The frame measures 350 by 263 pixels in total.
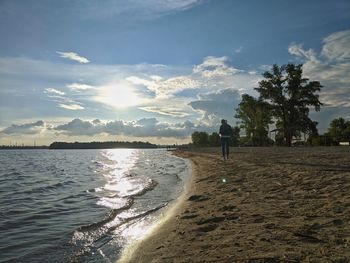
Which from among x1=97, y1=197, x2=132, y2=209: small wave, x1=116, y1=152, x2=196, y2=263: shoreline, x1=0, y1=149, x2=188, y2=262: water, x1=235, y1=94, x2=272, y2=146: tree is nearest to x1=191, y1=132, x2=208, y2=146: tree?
x1=235, y1=94, x2=272, y2=146: tree

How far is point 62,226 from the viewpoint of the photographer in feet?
27.3

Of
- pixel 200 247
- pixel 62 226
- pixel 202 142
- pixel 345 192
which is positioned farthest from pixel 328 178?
pixel 202 142

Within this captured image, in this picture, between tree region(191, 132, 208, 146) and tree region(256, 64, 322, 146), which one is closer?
tree region(256, 64, 322, 146)

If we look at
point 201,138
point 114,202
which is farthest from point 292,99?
point 201,138

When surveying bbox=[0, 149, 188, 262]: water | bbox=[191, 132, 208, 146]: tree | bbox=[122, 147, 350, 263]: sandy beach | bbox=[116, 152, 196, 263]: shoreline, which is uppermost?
bbox=[191, 132, 208, 146]: tree

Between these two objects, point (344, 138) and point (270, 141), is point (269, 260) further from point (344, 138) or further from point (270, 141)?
point (344, 138)

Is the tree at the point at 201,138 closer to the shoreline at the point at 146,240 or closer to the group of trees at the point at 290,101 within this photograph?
the group of trees at the point at 290,101

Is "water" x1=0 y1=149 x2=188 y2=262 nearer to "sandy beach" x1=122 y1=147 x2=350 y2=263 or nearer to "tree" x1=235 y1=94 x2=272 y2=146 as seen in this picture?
"sandy beach" x1=122 y1=147 x2=350 y2=263

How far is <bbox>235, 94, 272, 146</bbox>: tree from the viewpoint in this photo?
5909 cm

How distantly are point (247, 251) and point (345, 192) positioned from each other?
424cm

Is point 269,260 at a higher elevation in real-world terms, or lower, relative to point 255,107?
lower

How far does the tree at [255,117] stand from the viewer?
2327 inches

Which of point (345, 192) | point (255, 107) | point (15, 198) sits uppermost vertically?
point (255, 107)

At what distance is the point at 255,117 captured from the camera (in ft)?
208
